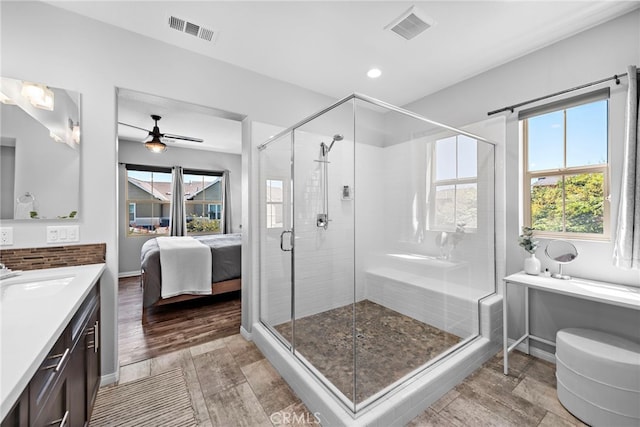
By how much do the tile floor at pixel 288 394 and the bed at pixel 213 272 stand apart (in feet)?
3.44

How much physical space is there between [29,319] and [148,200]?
5379 mm

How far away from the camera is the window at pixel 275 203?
8.19 ft

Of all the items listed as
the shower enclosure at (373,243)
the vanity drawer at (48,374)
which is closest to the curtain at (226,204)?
the shower enclosure at (373,243)

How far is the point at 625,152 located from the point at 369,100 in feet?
5.94

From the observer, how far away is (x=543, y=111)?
2.30 m

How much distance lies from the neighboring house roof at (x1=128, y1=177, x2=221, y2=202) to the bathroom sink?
4.57m

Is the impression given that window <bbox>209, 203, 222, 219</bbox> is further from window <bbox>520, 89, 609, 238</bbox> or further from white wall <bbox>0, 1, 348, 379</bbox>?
window <bbox>520, 89, 609, 238</bbox>

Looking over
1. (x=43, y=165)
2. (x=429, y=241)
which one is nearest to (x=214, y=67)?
(x=43, y=165)

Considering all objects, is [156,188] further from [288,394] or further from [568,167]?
[568,167]

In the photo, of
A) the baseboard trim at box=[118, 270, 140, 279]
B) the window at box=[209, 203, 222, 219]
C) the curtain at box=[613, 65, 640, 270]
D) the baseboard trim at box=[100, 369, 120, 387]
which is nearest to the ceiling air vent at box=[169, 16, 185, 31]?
the baseboard trim at box=[100, 369, 120, 387]

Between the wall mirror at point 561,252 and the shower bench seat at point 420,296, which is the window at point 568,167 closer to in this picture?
→ the wall mirror at point 561,252

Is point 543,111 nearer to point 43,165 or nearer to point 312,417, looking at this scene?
point 312,417

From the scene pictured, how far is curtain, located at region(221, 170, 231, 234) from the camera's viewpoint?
20.5ft

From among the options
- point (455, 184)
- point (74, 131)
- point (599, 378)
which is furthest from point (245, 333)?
point (599, 378)
